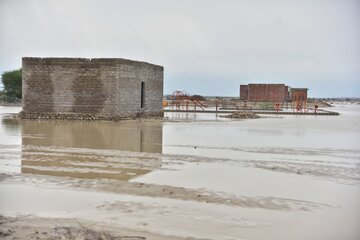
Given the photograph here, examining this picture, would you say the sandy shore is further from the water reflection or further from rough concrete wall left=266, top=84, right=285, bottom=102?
rough concrete wall left=266, top=84, right=285, bottom=102

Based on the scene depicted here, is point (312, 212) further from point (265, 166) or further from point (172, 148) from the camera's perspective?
point (172, 148)

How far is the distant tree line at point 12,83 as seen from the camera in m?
47.2

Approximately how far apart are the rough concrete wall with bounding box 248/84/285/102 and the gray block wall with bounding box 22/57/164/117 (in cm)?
3512

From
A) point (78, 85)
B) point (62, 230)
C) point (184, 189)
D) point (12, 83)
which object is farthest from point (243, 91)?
point (62, 230)

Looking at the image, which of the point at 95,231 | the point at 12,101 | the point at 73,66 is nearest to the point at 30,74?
the point at 73,66

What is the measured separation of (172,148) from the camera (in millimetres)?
11375

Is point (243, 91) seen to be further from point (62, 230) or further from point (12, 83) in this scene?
point (62, 230)

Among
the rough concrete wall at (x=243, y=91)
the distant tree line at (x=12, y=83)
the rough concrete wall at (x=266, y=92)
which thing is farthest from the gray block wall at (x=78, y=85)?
the rough concrete wall at (x=243, y=91)

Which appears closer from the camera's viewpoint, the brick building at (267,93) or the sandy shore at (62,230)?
the sandy shore at (62,230)

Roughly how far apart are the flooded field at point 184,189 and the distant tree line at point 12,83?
37774 mm

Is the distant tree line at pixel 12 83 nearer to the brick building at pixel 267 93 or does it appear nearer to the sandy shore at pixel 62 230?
the brick building at pixel 267 93

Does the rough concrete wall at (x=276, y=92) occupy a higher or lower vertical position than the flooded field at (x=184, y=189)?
higher

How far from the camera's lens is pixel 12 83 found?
161 feet

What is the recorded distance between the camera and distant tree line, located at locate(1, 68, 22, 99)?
47188 millimetres
